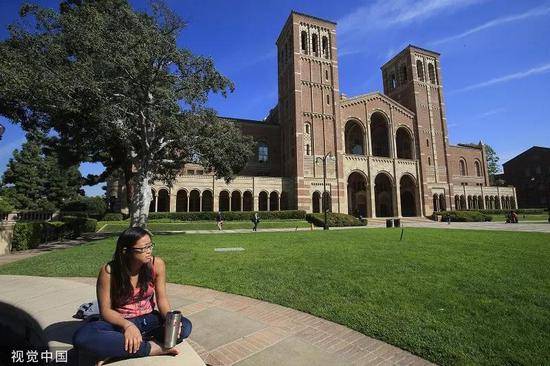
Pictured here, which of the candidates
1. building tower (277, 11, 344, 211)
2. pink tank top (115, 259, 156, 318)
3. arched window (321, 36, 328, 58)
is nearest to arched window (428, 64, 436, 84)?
building tower (277, 11, 344, 211)

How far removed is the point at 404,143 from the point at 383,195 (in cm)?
994

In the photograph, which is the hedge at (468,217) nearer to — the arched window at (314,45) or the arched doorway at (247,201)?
the arched doorway at (247,201)

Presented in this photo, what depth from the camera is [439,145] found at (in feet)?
173

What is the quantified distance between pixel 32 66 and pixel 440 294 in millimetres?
19094

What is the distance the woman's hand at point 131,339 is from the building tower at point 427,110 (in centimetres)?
5174

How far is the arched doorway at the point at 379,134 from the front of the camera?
167 feet

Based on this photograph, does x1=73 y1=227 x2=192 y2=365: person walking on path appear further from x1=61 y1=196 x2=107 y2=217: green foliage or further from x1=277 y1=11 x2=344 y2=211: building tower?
x1=61 y1=196 x2=107 y2=217: green foliage

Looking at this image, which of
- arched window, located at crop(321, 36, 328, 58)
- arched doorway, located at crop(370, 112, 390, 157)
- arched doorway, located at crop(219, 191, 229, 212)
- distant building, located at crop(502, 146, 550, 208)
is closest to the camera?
arched doorway, located at crop(219, 191, 229, 212)

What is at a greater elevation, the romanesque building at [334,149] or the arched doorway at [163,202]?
the romanesque building at [334,149]

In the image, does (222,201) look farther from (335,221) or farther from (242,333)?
(242,333)

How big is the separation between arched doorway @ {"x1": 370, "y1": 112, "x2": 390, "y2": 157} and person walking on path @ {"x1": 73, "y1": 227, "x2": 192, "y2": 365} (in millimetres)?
51060

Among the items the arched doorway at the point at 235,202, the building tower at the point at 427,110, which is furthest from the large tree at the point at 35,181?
the building tower at the point at 427,110

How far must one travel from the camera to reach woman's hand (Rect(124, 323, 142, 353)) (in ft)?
9.73

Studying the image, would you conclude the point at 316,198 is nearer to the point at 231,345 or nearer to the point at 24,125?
the point at 24,125
